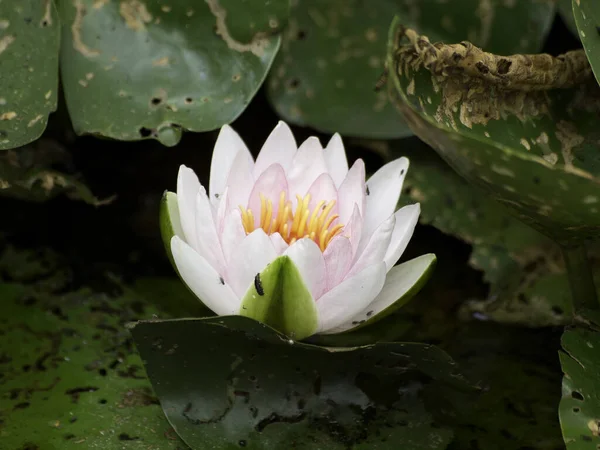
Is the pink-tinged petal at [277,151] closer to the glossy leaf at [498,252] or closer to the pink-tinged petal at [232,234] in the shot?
the pink-tinged petal at [232,234]

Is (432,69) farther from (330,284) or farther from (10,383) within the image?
(10,383)

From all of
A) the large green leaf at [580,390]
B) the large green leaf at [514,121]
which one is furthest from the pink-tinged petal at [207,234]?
the large green leaf at [580,390]

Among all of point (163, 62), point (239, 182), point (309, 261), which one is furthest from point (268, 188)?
point (163, 62)

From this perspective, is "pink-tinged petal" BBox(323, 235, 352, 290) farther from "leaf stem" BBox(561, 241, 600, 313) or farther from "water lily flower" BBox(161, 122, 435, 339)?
A: "leaf stem" BBox(561, 241, 600, 313)

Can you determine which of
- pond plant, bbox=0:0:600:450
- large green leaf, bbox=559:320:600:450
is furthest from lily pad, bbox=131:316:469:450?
large green leaf, bbox=559:320:600:450

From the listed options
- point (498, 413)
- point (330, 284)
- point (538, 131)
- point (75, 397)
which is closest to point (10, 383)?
point (75, 397)

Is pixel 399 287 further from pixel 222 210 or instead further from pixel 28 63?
pixel 28 63

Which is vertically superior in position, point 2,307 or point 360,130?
point 360,130
